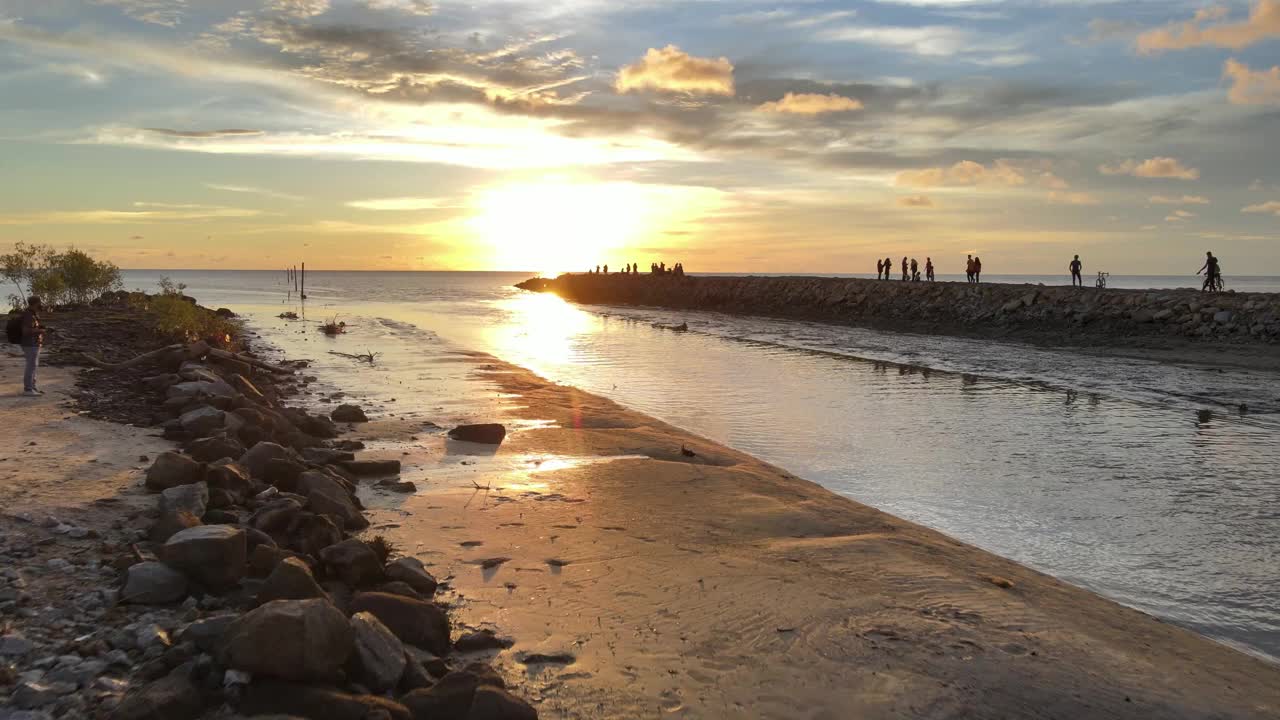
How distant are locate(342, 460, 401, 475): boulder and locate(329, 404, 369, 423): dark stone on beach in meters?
4.18

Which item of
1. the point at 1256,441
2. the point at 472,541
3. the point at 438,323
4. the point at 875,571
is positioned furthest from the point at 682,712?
the point at 438,323

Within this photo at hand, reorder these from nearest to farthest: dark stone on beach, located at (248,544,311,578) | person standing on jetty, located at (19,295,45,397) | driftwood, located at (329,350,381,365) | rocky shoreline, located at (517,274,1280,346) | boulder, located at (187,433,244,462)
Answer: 1. dark stone on beach, located at (248,544,311,578)
2. boulder, located at (187,433,244,462)
3. person standing on jetty, located at (19,295,45,397)
4. driftwood, located at (329,350,381,365)
5. rocky shoreline, located at (517,274,1280,346)

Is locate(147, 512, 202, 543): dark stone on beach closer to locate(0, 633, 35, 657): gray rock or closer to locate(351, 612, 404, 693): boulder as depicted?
locate(0, 633, 35, 657): gray rock

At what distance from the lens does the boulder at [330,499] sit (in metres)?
8.38

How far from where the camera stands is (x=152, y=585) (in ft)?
19.0

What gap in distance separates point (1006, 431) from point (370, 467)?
1275 cm

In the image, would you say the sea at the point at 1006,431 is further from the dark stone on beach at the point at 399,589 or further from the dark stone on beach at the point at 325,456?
the dark stone on beach at the point at 399,589

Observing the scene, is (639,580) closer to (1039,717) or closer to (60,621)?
(1039,717)

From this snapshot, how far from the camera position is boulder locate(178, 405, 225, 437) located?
433 inches

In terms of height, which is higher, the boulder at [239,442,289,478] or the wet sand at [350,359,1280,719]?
the boulder at [239,442,289,478]

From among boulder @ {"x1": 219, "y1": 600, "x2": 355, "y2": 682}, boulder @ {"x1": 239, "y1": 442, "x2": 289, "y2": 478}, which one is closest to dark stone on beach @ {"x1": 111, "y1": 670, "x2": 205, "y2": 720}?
boulder @ {"x1": 219, "y1": 600, "x2": 355, "y2": 682}

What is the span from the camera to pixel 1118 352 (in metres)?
30.9

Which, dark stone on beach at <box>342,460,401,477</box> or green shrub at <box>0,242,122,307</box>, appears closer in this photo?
dark stone on beach at <box>342,460,401,477</box>

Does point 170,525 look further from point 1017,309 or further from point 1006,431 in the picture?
point 1017,309
